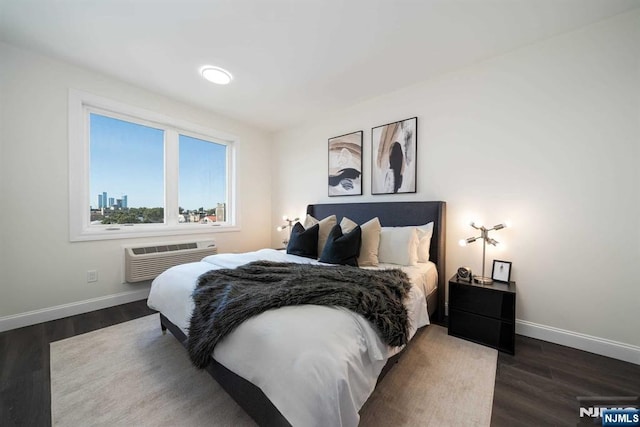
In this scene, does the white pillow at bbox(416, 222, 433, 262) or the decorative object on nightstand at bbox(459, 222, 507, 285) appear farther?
the white pillow at bbox(416, 222, 433, 262)

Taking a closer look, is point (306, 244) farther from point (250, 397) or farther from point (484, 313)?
point (484, 313)

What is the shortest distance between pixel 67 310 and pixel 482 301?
13.5 ft

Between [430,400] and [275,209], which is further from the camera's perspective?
[275,209]

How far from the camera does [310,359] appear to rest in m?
0.93

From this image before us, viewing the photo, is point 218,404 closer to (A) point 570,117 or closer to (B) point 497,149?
(B) point 497,149

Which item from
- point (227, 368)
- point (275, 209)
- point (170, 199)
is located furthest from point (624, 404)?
point (170, 199)

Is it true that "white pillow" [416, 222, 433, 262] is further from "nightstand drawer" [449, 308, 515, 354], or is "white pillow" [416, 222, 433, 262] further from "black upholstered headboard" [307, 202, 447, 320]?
"nightstand drawer" [449, 308, 515, 354]

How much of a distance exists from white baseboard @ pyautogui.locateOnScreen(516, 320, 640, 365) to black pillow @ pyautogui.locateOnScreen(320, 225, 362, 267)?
1.66 metres

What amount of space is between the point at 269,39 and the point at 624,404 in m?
3.54

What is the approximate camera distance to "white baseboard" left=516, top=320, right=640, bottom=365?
1755 millimetres

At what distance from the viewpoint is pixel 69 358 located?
174 centimetres

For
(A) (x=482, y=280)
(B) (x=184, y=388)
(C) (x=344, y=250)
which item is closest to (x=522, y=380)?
(A) (x=482, y=280)

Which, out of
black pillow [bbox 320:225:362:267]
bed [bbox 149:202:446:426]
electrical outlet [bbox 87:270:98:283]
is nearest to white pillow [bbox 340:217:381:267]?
black pillow [bbox 320:225:362:267]

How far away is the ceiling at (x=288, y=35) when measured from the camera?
1.77 m
